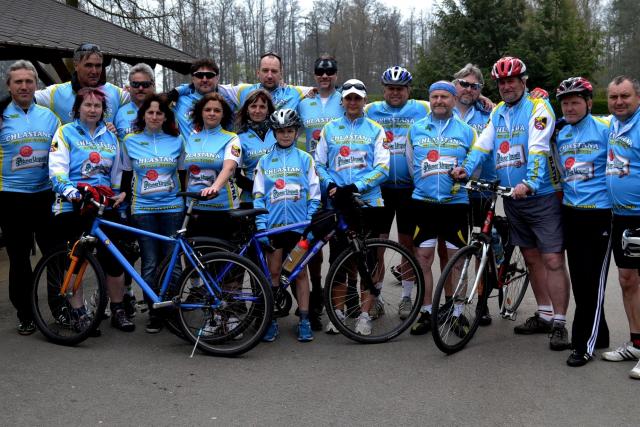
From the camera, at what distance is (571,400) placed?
13.3 ft

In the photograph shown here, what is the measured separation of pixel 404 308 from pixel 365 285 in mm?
638

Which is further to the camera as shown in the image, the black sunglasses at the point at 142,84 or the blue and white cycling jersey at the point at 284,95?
the blue and white cycling jersey at the point at 284,95

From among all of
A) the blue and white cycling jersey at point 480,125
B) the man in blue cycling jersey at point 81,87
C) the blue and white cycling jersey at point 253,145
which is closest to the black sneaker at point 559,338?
the blue and white cycling jersey at point 480,125

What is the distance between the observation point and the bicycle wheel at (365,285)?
17.2 feet

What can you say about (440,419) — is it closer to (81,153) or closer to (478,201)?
(478,201)

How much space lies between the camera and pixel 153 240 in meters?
5.45

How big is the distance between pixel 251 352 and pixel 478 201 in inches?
101

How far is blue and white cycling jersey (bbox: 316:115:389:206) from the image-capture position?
218 inches

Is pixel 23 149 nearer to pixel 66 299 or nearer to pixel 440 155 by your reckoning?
Answer: pixel 66 299

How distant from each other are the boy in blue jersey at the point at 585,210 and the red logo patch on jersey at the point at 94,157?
3683mm

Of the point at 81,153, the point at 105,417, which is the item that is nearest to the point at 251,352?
the point at 105,417

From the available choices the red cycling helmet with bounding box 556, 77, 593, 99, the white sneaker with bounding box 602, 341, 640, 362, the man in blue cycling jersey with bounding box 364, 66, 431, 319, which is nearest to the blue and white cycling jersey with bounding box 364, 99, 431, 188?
the man in blue cycling jersey with bounding box 364, 66, 431, 319

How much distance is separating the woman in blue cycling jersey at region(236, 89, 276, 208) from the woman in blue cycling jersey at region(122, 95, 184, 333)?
1.87 feet

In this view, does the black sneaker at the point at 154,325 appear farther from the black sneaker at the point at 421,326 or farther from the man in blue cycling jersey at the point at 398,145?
the black sneaker at the point at 421,326
